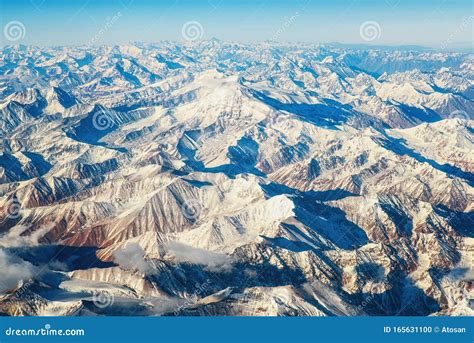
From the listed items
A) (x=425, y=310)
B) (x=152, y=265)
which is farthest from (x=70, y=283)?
(x=425, y=310)

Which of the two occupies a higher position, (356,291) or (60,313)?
(60,313)

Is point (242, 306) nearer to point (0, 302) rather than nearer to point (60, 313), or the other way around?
point (60, 313)

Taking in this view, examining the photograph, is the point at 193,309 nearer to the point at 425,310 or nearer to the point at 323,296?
the point at 323,296

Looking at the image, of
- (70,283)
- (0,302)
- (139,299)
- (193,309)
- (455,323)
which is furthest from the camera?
(70,283)

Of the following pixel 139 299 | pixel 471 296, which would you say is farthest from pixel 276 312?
pixel 471 296

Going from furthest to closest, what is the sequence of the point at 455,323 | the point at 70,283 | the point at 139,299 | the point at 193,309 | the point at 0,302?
the point at 70,283 → the point at 139,299 → the point at 0,302 → the point at 193,309 → the point at 455,323

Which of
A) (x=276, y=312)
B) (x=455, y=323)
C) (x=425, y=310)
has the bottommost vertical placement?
(x=425, y=310)

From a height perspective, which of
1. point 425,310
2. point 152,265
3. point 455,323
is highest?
point 455,323

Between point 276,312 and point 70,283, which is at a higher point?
point 276,312

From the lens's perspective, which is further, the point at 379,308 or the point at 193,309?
the point at 379,308
